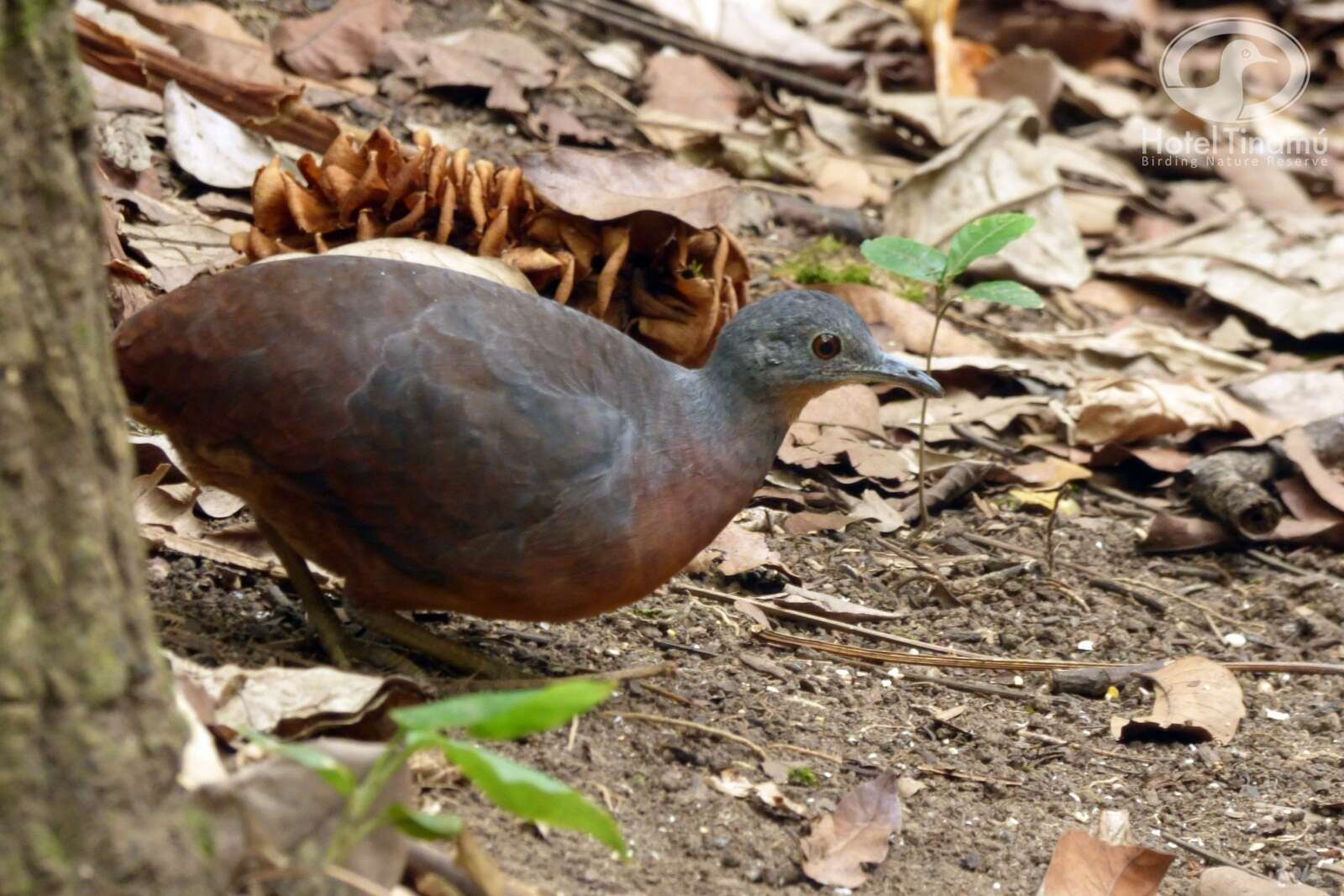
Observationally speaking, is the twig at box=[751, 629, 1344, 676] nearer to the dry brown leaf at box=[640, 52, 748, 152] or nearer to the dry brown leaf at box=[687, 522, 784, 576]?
the dry brown leaf at box=[687, 522, 784, 576]

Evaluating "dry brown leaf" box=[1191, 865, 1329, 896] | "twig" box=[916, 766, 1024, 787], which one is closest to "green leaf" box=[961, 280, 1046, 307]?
"twig" box=[916, 766, 1024, 787]

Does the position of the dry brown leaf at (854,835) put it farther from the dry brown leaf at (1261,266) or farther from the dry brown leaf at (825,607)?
the dry brown leaf at (1261,266)

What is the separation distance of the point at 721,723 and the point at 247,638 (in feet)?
4.01

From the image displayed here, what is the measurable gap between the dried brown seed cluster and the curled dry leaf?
75.8 inches

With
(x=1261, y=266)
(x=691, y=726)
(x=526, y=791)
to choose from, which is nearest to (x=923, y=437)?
(x=691, y=726)

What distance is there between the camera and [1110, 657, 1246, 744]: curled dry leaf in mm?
4414

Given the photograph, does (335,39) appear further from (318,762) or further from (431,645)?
(318,762)

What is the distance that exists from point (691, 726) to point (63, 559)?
2031mm

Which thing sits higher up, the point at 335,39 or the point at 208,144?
the point at 335,39

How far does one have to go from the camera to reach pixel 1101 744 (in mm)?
4375

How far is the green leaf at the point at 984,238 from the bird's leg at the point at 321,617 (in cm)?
215

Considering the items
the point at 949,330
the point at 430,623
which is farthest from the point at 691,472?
the point at 949,330

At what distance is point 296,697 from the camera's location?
10.2ft

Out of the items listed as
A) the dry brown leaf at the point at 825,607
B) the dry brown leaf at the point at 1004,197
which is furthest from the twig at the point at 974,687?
the dry brown leaf at the point at 1004,197
